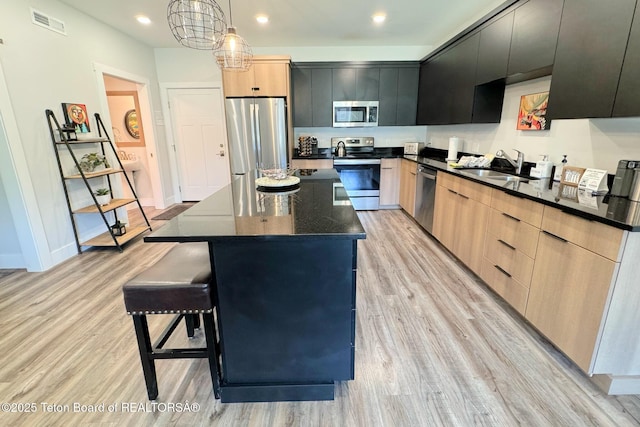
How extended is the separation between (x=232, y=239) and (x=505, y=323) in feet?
6.44

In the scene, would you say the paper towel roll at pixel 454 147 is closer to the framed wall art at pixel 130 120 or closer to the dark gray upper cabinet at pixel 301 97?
the dark gray upper cabinet at pixel 301 97

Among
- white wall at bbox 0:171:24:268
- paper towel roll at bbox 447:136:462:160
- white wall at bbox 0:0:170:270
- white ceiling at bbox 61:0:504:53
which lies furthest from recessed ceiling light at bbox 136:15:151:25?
paper towel roll at bbox 447:136:462:160

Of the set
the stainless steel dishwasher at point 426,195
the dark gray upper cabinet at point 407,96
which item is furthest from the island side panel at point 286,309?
the dark gray upper cabinet at point 407,96

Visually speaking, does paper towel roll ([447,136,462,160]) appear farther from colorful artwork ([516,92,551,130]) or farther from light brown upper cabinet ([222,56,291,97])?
light brown upper cabinet ([222,56,291,97])

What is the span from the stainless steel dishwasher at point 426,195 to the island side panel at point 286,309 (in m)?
2.45

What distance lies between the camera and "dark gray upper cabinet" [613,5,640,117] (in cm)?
151

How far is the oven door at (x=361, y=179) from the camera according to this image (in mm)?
4574

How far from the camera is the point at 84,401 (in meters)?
1.47

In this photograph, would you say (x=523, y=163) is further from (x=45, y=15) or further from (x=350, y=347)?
(x=45, y=15)

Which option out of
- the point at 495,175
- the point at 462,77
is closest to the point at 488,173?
the point at 495,175

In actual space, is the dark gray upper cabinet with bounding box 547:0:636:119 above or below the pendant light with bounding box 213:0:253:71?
below

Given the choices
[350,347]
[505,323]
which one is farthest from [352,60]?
[350,347]

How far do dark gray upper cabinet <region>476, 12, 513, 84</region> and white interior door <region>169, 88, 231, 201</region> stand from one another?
3906 mm

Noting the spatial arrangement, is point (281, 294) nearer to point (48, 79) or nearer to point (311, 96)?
point (48, 79)
